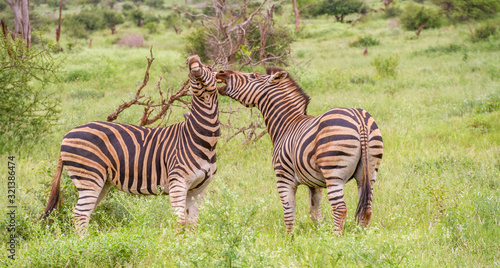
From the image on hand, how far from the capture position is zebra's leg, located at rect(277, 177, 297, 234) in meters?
4.75

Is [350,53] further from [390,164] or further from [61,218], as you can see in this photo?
[61,218]

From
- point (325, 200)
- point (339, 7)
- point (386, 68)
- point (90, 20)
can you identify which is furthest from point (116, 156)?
point (339, 7)

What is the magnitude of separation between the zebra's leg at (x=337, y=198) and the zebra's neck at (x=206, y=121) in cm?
129

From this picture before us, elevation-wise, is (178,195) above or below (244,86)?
below

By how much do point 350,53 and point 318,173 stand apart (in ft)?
65.5

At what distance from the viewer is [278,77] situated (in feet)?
17.0

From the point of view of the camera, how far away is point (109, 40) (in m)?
33.8

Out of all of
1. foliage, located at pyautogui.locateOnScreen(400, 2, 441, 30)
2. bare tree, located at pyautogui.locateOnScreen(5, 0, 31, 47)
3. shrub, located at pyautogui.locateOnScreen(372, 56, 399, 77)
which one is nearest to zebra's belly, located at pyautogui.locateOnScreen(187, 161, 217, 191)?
shrub, located at pyautogui.locateOnScreen(372, 56, 399, 77)

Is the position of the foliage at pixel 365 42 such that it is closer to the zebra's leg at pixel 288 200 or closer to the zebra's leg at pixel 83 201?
the zebra's leg at pixel 288 200

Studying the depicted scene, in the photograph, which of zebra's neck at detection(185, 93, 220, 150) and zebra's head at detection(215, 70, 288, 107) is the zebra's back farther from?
zebra's head at detection(215, 70, 288, 107)

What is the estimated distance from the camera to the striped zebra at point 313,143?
420 cm

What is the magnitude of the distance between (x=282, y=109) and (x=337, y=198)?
4.40 ft

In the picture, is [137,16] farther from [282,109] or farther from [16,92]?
[282,109]

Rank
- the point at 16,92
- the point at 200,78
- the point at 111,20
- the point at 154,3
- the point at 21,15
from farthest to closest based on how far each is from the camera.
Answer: the point at 154,3, the point at 111,20, the point at 21,15, the point at 16,92, the point at 200,78
